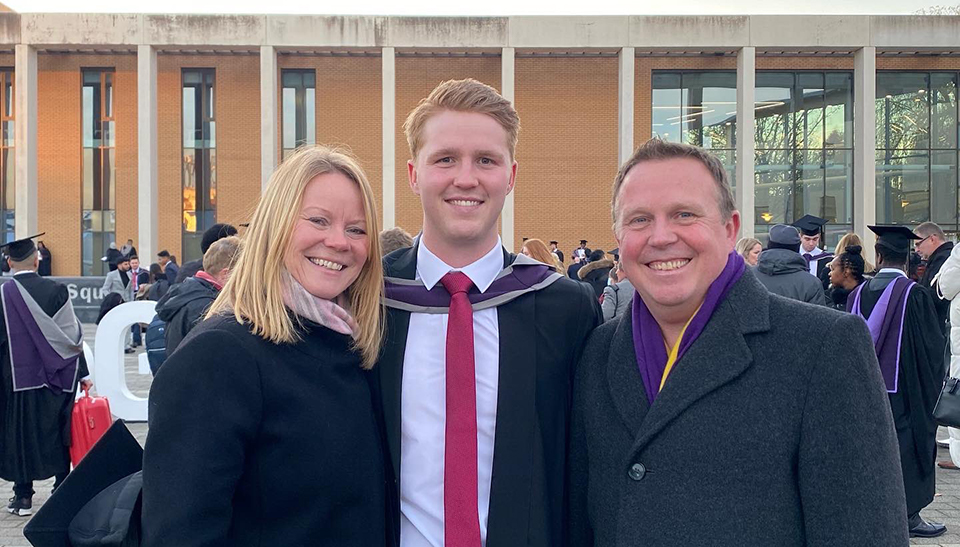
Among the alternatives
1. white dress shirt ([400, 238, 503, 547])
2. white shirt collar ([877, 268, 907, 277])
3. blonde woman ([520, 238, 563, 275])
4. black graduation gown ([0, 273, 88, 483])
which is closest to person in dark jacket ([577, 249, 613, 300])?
blonde woman ([520, 238, 563, 275])

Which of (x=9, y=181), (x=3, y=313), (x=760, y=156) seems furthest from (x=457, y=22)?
(x=3, y=313)

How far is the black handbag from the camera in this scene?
504 centimetres

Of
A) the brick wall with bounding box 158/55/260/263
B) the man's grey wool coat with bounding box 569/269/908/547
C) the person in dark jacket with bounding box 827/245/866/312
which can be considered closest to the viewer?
the man's grey wool coat with bounding box 569/269/908/547

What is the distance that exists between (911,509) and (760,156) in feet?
82.1

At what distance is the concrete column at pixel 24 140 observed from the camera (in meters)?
27.4

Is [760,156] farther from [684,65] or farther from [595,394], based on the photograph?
[595,394]

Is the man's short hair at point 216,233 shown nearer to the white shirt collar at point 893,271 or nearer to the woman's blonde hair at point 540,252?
the woman's blonde hair at point 540,252

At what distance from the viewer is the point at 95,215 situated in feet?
97.6

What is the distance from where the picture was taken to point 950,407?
16.7 feet

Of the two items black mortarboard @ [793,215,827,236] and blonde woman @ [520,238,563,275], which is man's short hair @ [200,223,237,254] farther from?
black mortarboard @ [793,215,827,236]

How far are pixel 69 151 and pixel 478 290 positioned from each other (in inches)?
1217

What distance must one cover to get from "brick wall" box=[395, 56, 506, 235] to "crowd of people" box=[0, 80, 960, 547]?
26.6m

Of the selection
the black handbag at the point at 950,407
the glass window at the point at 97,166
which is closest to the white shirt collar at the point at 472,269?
the black handbag at the point at 950,407

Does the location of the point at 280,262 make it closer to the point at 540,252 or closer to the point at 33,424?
the point at 33,424
